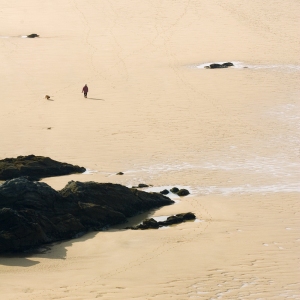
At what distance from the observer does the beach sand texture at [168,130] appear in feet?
32.3

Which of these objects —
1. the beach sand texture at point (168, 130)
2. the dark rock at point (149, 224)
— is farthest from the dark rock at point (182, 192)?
the dark rock at point (149, 224)

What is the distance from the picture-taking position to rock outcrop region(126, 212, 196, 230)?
39.1 ft

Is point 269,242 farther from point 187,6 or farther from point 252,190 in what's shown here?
point 187,6

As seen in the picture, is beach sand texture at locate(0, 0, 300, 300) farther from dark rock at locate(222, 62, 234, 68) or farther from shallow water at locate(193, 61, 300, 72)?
dark rock at locate(222, 62, 234, 68)

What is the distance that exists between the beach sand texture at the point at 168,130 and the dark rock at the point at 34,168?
11.8 inches

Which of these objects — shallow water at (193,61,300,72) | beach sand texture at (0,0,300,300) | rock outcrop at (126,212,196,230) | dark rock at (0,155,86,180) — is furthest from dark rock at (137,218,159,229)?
shallow water at (193,61,300,72)

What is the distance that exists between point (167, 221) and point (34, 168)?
386 centimetres

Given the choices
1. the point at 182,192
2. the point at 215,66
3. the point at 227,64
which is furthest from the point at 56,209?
the point at 227,64

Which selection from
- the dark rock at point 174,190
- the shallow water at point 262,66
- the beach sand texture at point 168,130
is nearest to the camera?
the beach sand texture at point 168,130

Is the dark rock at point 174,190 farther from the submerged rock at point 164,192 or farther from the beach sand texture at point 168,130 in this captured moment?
the beach sand texture at point 168,130

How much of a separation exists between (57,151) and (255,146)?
467cm

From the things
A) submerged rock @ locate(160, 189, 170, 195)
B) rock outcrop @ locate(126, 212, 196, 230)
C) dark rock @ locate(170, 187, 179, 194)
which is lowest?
dark rock @ locate(170, 187, 179, 194)

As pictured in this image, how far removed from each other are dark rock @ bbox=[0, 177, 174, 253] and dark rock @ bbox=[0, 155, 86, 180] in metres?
2.69

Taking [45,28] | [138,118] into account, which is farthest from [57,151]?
[45,28]
